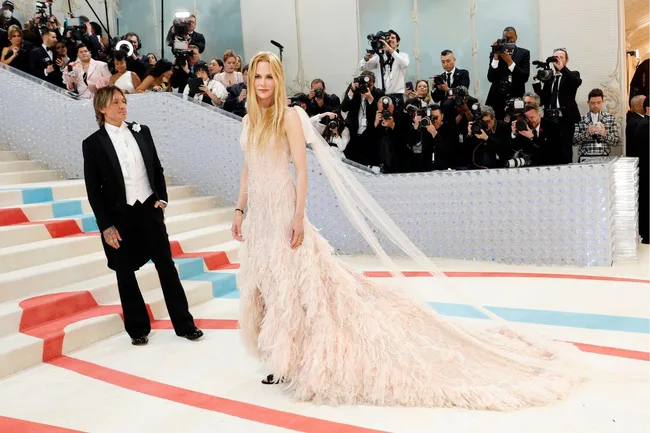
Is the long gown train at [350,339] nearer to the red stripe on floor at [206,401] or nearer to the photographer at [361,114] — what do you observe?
the red stripe on floor at [206,401]

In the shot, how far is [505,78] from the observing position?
648 centimetres

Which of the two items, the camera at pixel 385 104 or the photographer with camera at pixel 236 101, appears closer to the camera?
the camera at pixel 385 104

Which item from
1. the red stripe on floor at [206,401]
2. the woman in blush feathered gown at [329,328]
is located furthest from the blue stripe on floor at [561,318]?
the red stripe on floor at [206,401]

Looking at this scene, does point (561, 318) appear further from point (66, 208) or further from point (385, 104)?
point (66, 208)

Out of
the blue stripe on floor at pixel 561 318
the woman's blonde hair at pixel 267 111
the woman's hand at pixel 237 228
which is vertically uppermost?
the woman's blonde hair at pixel 267 111

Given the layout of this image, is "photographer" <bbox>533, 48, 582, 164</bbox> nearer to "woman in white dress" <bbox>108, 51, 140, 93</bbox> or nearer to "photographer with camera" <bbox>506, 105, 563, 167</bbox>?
"photographer with camera" <bbox>506, 105, 563, 167</bbox>

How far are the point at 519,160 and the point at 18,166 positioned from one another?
4.67 meters

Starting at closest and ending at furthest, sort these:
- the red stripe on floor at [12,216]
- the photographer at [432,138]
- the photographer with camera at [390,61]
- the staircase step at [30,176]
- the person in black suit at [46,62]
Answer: the red stripe on floor at [12,216], the staircase step at [30,176], the photographer at [432,138], the photographer with camera at [390,61], the person in black suit at [46,62]

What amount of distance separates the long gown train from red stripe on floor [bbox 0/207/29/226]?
8.52 ft

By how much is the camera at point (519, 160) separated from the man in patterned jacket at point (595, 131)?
1.16m

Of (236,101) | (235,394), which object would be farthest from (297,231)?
(236,101)

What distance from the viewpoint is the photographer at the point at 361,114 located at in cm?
626

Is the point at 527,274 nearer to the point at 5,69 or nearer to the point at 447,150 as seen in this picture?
the point at 447,150

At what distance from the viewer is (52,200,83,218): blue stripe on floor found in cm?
487
